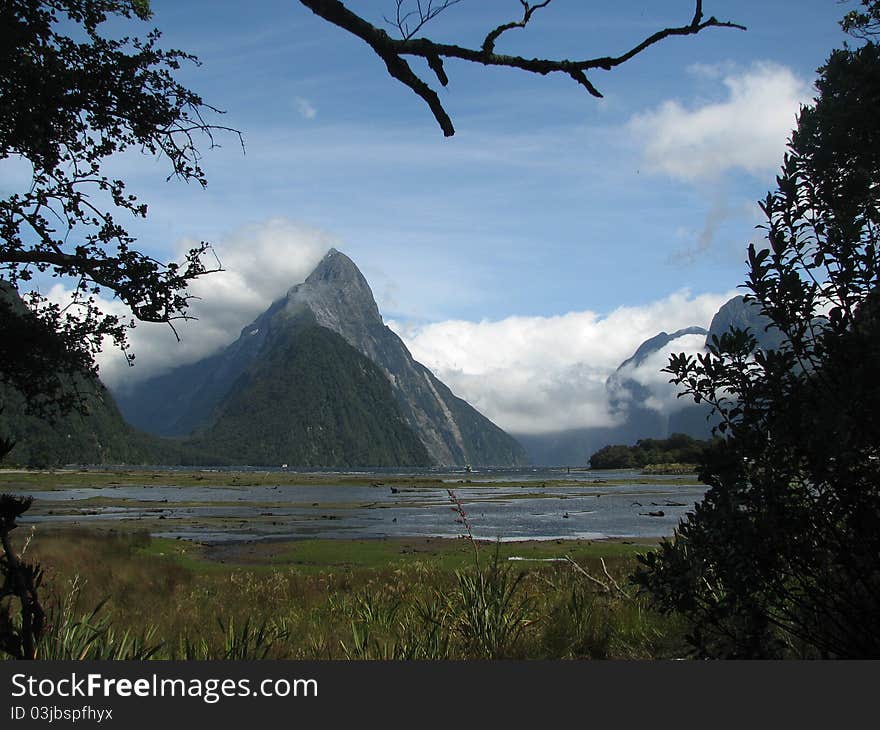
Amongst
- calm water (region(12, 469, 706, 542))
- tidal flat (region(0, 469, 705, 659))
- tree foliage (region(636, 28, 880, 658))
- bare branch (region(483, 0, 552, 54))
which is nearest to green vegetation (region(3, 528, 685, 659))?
tidal flat (region(0, 469, 705, 659))

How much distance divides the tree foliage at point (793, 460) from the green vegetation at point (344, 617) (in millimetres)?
1094

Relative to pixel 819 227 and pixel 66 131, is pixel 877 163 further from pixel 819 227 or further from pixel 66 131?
pixel 66 131

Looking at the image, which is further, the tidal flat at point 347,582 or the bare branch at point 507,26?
the tidal flat at point 347,582

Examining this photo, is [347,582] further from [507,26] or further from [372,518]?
[372,518]

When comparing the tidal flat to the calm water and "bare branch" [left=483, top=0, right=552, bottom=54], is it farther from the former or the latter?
"bare branch" [left=483, top=0, right=552, bottom=54]

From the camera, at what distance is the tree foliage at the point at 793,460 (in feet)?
13.5

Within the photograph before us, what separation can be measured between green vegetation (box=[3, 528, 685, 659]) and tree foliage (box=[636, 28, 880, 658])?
1094 mm

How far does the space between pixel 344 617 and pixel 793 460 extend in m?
6.31

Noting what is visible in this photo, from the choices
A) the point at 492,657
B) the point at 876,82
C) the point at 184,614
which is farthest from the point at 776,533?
the point at 184,614

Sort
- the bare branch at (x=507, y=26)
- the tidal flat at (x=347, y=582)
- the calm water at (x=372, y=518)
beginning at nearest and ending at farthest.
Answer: the bare branch at (x=507, y=26)
the tidal flat at (x=347, y=582)
the calm water at (x=372, y=518)

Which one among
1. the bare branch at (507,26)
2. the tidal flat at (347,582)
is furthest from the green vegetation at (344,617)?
the bare branch at (507,26)

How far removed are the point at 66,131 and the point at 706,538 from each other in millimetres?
8473

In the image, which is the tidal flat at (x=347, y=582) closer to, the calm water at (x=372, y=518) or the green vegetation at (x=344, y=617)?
the green vegetation at (x=344, y=617)

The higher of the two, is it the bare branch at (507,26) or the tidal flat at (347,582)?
the bare branch at (507,26)
